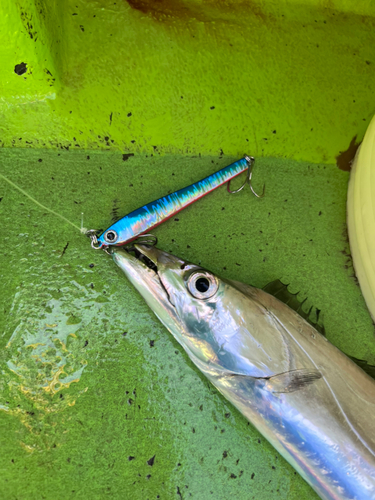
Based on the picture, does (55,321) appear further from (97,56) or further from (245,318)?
(97,56)

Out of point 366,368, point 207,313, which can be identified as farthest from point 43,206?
point 366,368

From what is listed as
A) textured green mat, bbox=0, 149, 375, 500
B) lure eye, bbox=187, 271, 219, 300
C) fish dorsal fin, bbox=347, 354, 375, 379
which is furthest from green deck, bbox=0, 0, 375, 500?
lure eye, bbox=187, 271, 219, 300

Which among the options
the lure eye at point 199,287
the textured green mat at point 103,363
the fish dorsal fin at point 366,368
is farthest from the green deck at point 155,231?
the lure eye at point 199,287

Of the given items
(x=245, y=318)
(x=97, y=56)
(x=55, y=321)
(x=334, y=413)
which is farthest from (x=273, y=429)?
(x=97, y=56)

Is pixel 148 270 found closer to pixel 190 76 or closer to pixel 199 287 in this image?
pixel 199 287

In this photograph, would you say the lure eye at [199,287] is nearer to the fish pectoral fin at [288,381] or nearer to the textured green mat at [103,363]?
the textured green mat at [103,363]

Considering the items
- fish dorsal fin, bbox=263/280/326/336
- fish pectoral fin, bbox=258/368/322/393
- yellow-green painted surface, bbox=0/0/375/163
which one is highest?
yellow-green painted surface, bbox=0/0/375/163

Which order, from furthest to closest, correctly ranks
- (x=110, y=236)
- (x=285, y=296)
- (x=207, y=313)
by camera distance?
(x=285, y=296) < (x=110, y=236) < (x=207, y=313)

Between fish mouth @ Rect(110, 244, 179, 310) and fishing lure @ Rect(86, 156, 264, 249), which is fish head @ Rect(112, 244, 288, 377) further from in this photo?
fishing lure @ Rect(86, 156, 264, 249)
